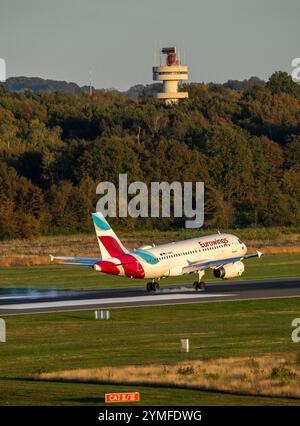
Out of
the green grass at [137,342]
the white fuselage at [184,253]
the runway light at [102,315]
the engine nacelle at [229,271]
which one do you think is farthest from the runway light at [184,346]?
the engine nacelle at [229,271]

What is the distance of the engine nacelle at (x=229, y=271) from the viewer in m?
86.7

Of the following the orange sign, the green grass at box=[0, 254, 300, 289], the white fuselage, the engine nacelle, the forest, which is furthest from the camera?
the forest

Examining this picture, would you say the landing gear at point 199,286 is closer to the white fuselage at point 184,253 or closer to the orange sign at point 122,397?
the white fuselage at point 184,253

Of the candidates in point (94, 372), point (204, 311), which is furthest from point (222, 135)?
point (94, 372)

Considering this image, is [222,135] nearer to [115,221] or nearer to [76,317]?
[115,221]

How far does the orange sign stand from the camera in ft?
131

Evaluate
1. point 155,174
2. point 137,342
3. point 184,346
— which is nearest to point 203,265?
point 137,342

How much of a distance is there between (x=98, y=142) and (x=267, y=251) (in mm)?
56885

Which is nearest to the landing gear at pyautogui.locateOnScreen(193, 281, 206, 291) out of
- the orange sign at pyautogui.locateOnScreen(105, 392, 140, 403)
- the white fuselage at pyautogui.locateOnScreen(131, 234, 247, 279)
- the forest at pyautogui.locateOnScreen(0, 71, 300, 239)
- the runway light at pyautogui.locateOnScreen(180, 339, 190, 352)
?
the white fuselage at pyautogui.locateOnScreen(131, 234, 247, 279)

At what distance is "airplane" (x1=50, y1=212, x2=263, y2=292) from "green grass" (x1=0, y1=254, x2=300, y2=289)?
7.15 metres

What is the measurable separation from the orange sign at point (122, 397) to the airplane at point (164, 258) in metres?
37.2

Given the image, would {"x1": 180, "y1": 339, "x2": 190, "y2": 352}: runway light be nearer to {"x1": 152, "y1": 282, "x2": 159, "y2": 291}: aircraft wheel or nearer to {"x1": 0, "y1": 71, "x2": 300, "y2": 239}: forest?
{"x1": 152, "y1": 282, "x2": 159, "y2": 291}: aircraft wheel

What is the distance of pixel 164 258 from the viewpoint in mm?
82062

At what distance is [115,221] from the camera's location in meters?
148
